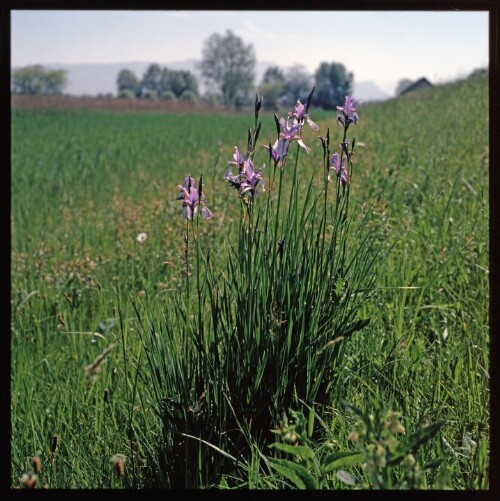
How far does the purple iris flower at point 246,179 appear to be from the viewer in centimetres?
158

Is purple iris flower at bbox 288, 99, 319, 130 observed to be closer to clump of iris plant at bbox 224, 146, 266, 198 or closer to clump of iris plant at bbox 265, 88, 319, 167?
clump of iris plant at bbox 265, 88, 319, 167

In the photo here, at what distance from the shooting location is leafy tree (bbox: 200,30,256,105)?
241 centimetres

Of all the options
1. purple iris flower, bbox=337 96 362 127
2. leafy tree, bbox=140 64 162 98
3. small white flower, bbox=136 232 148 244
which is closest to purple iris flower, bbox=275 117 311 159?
purple iris flower, bbox=337 96 362 127

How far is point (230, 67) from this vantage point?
2.90 metres

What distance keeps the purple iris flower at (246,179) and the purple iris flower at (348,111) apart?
0.26 meters

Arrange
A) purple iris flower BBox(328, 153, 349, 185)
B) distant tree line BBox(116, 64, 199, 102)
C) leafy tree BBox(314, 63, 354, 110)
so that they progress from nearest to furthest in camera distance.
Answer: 1. purple iris flower BBox(328, 153, 349, 185)
2. leafy tree BBox(314, 63, 354, 110)
3. distant tree line BBox(116, 64, 199, 102)

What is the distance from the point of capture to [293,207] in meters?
1.74

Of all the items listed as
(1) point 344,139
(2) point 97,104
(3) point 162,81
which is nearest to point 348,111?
(1) point 344,139

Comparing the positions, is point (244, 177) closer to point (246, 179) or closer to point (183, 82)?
point (246, 179)

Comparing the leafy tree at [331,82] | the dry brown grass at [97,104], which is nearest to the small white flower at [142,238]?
the dry brown grass at [97,104]

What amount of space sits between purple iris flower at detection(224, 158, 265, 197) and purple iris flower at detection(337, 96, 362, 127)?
255 millimetres

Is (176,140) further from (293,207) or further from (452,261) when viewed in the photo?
(293,207)

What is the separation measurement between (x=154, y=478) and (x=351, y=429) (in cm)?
51

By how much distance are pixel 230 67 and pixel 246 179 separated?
1.43 meters
